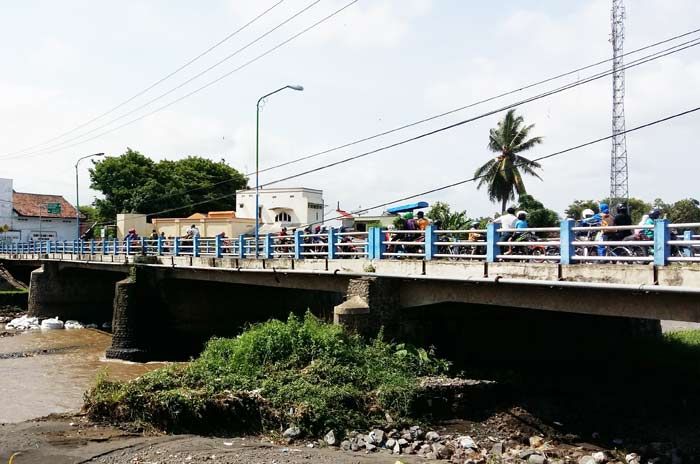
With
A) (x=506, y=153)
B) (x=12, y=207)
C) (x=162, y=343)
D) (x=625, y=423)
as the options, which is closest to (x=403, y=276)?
(x=625, y=423)

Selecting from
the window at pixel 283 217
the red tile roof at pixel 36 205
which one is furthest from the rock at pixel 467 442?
the red tile roof at pixel 36 205

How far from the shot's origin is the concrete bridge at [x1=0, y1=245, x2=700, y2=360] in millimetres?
11797

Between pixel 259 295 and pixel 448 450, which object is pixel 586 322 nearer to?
pixel 448 450

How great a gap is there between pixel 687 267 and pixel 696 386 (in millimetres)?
8773

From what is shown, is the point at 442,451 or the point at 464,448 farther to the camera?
the point at 464,448

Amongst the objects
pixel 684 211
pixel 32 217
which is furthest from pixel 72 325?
pixel 684 211

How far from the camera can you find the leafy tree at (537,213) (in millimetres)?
40719

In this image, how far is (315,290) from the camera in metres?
24.4

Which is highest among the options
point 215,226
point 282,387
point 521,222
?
point 215,226

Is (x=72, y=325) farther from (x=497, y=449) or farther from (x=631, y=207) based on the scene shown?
(x=631, y=207)

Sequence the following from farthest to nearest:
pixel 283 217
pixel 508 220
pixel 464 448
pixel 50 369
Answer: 1. pixel 283 217
2. pixel 50 369
3. pixel 508 220
4. pixel 464 448

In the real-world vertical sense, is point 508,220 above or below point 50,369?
above

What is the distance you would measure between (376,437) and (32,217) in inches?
2731

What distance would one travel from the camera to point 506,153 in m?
47.5
